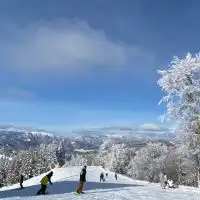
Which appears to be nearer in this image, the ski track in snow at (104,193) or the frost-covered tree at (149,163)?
the ski track in snow at (104,193)

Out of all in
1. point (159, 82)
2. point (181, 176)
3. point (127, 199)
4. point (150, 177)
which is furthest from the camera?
point (150, 177)

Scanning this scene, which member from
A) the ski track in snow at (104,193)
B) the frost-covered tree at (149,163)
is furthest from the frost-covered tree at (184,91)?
the frost-covered tree at (149,163)

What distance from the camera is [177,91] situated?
3978 cm

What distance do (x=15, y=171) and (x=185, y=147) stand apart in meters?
109

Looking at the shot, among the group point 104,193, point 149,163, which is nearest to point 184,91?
point 104,193

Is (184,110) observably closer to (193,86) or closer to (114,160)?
(193,86)

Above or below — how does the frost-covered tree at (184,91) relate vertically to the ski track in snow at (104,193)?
above

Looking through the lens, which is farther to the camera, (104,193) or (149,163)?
(149,163)

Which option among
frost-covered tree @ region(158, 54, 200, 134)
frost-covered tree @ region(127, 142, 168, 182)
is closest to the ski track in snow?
frost-covered tree @ region(158, 54, 200, 134)

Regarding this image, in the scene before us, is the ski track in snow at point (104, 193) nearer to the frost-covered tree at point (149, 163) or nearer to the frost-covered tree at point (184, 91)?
the frost-covered tree at point (184, 91)

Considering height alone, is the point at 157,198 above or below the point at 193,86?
below

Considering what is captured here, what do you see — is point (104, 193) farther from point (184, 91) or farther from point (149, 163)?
point (149, 163)

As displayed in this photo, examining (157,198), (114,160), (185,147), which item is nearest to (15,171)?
(114,160)

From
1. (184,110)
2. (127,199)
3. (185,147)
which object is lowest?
(127,199)
